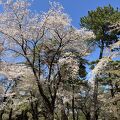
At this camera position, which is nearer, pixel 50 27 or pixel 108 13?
pixel 50 27

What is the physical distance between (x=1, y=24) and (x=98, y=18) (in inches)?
492

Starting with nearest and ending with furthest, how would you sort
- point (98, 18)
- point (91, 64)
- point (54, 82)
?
point (54, 82), point (91, 64), point (98, 18)

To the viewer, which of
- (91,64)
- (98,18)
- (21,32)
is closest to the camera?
(21,32)

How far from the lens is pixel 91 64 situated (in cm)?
3062

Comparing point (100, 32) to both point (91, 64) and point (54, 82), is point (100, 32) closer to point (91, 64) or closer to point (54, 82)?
point (91, 64)

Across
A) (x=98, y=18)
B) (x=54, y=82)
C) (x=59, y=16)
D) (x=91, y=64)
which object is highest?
(x=98, y=18)

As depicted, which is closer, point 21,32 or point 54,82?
point 21,32

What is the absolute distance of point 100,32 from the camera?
32250 mm

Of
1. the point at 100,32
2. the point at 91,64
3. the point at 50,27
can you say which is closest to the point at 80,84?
the point at 91,64

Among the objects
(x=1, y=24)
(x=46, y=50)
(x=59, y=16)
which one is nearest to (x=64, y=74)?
(x=46, y=50)

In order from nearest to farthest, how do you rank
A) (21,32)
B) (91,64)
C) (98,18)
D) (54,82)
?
(21,32), (54,82), (91,64), (98,18)

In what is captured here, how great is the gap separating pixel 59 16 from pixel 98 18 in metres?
9.70

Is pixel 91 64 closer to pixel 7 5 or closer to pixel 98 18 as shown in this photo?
pixel 98 18

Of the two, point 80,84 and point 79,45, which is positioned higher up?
point 79,45
